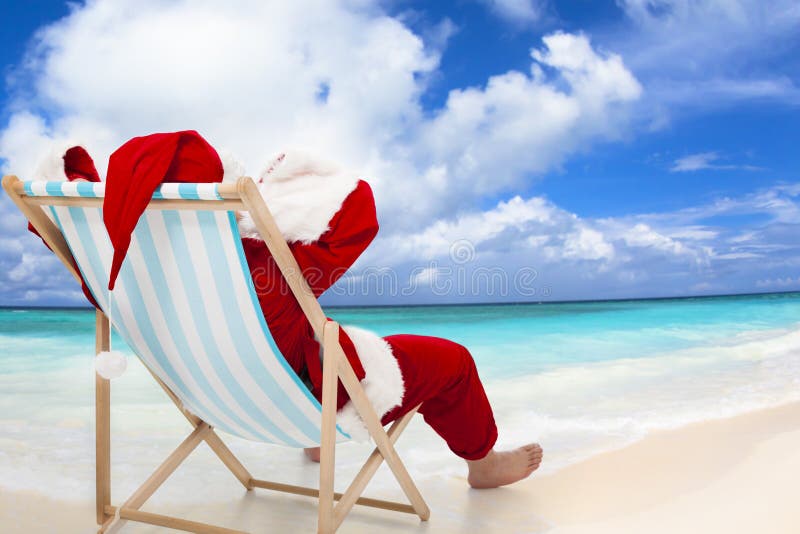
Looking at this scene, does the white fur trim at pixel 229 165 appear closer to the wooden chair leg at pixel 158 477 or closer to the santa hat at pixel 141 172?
the santa hat at pixel 141 172

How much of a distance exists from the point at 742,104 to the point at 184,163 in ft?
43.6

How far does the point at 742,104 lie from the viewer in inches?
490

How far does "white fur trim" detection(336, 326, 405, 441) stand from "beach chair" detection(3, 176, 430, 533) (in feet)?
0.10

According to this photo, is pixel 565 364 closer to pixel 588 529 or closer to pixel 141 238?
pixel 588 529

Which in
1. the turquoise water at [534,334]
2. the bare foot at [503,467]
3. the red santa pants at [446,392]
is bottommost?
the turquoise water at [534,334]

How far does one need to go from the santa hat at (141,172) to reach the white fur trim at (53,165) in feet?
0.80

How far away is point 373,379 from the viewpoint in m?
1.43

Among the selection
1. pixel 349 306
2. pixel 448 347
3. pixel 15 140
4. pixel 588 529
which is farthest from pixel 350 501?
pixel 349 306

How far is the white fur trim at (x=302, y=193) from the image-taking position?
1.20 metres

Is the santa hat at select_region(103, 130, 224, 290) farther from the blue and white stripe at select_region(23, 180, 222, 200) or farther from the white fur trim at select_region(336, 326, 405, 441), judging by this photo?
the white fur trim at select_region(336, 326, 405, 441)

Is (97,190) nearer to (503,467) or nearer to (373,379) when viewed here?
(373,379)

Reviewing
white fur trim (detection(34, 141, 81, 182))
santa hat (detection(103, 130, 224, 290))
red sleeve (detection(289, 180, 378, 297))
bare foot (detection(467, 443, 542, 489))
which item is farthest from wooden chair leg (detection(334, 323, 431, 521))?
white fur trim (detection(34, 141, 81, 182))

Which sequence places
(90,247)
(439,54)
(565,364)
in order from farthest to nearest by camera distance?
(439,54) < (565,364) < (90,247)

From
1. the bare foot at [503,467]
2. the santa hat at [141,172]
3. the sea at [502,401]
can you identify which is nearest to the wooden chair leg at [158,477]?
the sea at [502,401]
